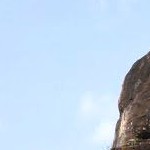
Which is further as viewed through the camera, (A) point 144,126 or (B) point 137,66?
(B) point 137,66

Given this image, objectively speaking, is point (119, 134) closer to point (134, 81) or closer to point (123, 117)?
point (123, 117)

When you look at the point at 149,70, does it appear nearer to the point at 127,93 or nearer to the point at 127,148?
the point at 127,93

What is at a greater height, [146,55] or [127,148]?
[146,55]

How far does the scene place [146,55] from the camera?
24.0 metres

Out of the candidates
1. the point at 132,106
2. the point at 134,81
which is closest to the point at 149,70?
the point at 134,81

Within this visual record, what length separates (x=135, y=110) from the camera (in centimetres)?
2119

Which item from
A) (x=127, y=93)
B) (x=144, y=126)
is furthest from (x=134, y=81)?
(x=144, y=126)

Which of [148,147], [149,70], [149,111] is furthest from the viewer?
[149,70]

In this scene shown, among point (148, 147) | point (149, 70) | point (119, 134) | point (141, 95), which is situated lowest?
point (148, 147)

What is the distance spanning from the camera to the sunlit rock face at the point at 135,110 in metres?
20.1

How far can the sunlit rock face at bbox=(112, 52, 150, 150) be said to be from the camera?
65.9 ft

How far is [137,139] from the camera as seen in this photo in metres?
20.0

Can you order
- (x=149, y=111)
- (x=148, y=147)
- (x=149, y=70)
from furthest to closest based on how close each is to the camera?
(x=149, y=70)
(x=149, y=111)
(x=148, y=147)

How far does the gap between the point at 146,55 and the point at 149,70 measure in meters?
1.07
